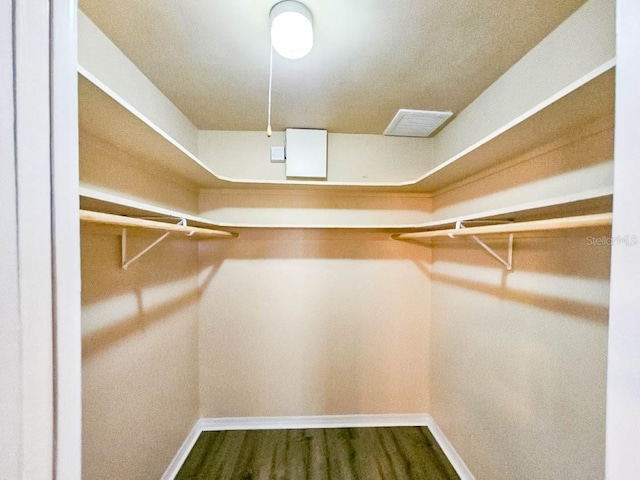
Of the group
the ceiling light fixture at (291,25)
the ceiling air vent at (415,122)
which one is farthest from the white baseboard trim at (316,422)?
the ceiling light fixture at (291,25)

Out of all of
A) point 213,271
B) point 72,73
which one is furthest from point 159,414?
point 72,73

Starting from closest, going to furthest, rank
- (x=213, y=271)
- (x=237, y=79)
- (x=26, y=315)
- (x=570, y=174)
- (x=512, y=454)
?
(x=26, y=315), (x=570, y=174), (x=512, y=454), (x=237, y=79), (x=213, y=271)

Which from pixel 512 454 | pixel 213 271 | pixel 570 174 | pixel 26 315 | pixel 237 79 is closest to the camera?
pixel 26 315

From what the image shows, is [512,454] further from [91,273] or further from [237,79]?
[237,79]

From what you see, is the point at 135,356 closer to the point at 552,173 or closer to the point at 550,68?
the point at 552,173

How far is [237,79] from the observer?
138 centimetres

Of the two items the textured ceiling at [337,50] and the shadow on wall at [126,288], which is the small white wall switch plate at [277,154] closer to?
the textured ceiling at [337,50]

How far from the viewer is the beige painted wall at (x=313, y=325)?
2002mm

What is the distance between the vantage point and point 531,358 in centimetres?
112

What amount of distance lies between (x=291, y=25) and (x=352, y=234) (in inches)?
54.9

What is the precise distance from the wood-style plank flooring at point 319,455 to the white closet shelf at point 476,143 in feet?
6.33

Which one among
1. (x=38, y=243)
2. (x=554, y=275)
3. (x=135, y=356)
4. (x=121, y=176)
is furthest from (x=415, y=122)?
(x=135, y=356)

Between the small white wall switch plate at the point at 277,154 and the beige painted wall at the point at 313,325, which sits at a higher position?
the small white wall switch plate at the point at 277,154

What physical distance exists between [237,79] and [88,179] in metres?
0.89
